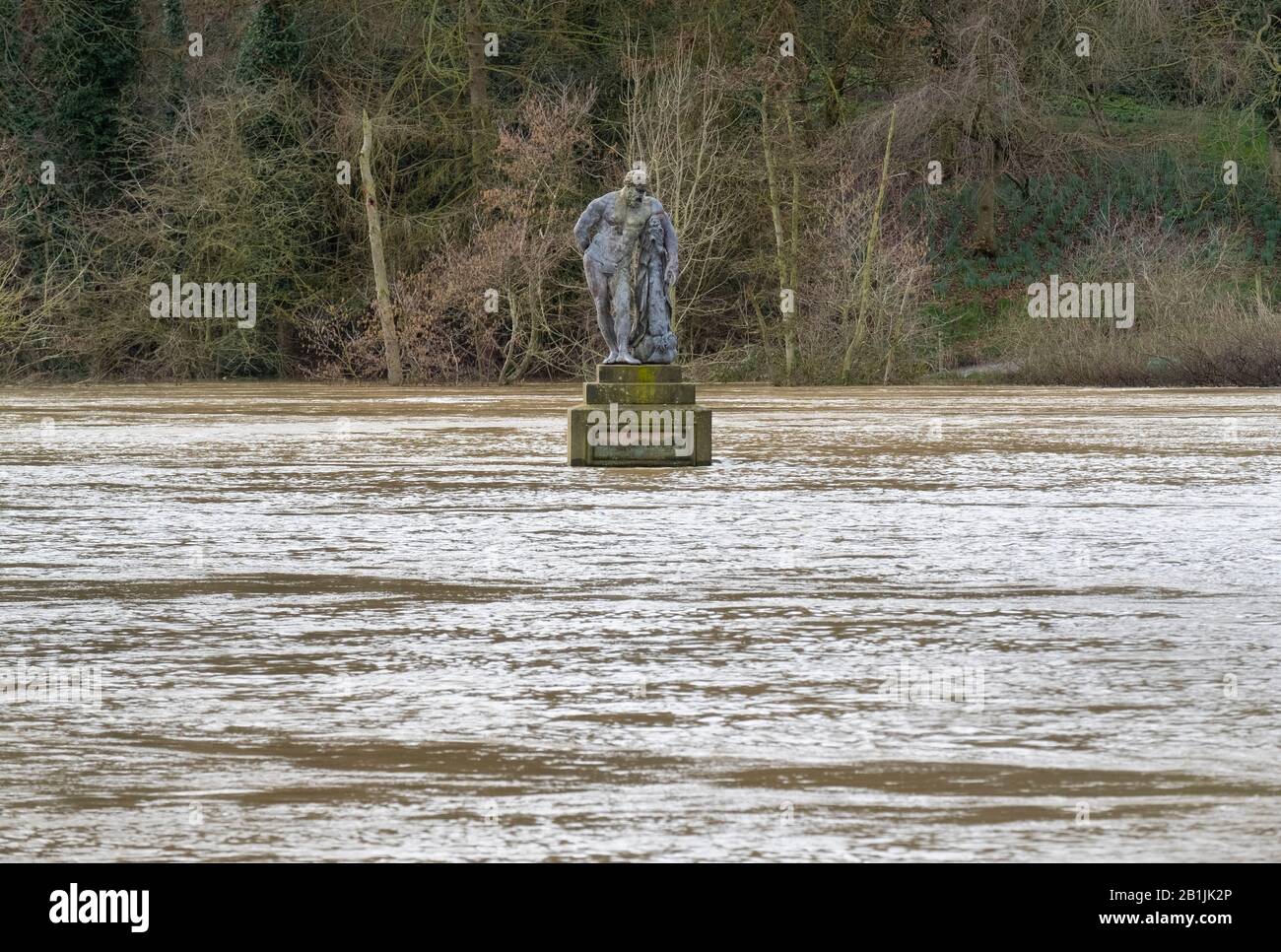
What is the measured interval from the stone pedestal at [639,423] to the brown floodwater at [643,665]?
1.75 meters

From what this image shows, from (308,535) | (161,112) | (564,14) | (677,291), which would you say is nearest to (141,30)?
(161,112)

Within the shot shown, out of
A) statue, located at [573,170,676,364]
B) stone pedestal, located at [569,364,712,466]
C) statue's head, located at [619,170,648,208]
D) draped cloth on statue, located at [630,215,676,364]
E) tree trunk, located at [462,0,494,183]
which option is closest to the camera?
stone pedestal, located at [569,364,712,466]

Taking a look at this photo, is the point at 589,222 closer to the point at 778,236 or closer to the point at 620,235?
the point at 620,235

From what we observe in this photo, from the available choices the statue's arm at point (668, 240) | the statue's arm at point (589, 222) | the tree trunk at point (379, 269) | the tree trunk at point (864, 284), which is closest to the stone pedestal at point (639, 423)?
the statue's arm at point (668, 240)

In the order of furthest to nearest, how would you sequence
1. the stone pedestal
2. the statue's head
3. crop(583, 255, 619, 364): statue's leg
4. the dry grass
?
the dry grass → the statue's head → crop(583, 255, 619, 364): statue's leg → the stone pedestal

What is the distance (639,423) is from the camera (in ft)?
73.9

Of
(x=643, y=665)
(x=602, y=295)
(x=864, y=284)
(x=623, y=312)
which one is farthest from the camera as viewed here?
(x=864, y=284)

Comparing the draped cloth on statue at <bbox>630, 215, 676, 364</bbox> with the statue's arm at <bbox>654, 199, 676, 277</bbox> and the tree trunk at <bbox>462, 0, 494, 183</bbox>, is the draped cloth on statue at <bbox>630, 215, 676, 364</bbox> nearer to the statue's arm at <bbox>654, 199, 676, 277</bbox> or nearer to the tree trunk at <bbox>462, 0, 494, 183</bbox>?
the statue's arm at <bbox>654, 199, 676, 277</bbox>

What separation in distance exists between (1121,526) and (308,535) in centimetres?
552

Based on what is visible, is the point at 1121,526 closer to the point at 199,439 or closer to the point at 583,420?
the point at 583,420

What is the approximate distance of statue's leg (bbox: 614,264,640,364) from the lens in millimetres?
22953

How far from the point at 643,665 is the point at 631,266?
14.3 metres

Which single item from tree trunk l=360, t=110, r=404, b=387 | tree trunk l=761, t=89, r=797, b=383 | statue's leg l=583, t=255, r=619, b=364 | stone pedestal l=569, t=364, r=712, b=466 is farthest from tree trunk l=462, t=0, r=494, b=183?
stone pedestal l=569, t=364, r=712, b=466

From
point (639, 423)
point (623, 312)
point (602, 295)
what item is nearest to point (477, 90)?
point (602, 295)
